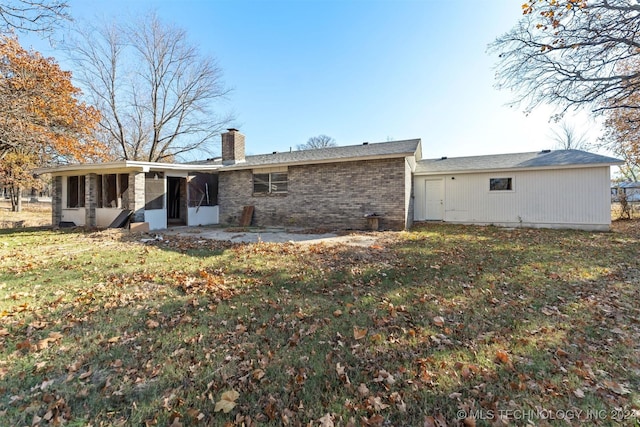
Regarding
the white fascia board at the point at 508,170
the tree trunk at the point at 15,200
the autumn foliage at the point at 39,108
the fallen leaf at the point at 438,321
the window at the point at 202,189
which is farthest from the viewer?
the tree trunk at the point at 15,200

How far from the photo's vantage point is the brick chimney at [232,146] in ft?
49.8

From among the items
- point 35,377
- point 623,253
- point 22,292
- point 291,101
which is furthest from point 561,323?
point 291,101

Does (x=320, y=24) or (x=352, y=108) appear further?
(x=352, y=108)

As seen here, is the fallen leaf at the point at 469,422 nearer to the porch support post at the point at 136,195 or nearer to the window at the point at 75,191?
the porch support post at the point at 136,195

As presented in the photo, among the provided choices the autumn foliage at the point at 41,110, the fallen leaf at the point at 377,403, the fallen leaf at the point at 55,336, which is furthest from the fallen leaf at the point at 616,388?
the autumn foliage at the point at 41,110

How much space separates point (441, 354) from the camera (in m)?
2.71

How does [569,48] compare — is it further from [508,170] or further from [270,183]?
[270,183]

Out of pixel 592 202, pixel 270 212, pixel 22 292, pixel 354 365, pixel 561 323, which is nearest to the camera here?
pixel 354 365

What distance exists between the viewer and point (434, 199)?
554 inches

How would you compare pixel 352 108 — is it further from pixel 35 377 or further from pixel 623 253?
pixel 35 377

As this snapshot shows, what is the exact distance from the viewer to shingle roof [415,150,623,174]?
11305 mm

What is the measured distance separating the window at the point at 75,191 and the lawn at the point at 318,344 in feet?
26.1

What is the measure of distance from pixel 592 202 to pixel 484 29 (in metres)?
7.93

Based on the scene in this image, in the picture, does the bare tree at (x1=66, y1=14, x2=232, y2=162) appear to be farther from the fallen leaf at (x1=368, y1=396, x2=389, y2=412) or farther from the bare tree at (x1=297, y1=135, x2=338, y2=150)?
the fallen leaf at (x1=368, y1=396, x2=389, y2=412)
